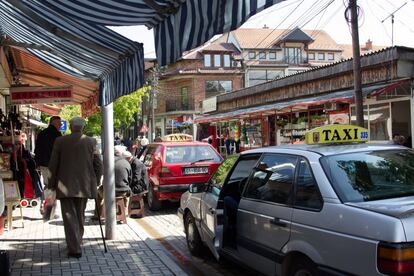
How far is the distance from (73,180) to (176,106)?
50.6 metres

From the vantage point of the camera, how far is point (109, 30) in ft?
16.0

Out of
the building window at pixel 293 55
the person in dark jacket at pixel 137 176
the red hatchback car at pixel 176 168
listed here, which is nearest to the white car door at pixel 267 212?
the person in dark jacket at pixel 137 176

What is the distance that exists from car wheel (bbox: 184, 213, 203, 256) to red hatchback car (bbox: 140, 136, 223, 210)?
3828mm

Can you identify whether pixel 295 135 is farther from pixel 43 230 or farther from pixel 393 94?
pixel 43 230

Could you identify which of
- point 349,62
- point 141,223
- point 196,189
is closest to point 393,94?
point 349,62

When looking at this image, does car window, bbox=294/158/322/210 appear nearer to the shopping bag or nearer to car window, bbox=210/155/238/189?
car window, bbox=210/155/238/189

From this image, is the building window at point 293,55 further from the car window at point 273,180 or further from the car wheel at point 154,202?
the car window at point 273,180

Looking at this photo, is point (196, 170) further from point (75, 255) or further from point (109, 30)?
point (109, 30)

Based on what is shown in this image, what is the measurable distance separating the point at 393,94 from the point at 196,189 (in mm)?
11108

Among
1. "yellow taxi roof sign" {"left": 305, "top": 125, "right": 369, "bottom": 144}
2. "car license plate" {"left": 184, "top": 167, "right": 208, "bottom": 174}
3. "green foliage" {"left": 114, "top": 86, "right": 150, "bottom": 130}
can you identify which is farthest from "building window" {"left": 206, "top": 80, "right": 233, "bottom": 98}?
"yellow taxi roof sign" {"left": 305, "top": 125, "right": 369, "bottom": 144}

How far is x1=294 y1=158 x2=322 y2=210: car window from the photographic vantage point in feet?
13.3

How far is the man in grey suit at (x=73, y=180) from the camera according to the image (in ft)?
20.9

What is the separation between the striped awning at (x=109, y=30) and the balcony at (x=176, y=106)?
4685cm

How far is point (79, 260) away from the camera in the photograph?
6398mm
